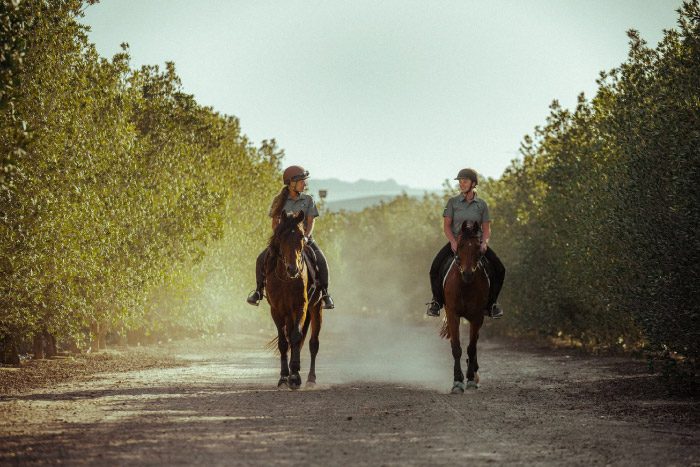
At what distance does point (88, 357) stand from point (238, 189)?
21.6m

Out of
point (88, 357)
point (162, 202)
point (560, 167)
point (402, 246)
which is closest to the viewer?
point (88, 357)

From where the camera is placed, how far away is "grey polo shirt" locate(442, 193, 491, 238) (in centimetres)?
1748

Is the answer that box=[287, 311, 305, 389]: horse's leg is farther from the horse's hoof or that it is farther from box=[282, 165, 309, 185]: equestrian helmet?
box=[282, 165, 309, 185]: equestrian helmet

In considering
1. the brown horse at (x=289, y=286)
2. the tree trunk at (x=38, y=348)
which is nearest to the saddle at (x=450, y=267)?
the brown horse at (x=289, y=286)

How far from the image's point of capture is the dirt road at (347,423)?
966cm

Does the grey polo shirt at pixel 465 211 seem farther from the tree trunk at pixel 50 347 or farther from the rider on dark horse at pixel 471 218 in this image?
the tree trunk at pixel 50 347

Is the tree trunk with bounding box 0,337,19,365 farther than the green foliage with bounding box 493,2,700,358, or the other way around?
the tree trunk with bounding box 0,337,19,365

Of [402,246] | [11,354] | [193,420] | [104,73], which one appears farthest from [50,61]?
[402,246]

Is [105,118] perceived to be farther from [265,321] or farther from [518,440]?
[265,321]

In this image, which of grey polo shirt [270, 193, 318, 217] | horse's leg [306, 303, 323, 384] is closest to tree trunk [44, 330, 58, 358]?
horse's leg [306, 303, 323, 384]

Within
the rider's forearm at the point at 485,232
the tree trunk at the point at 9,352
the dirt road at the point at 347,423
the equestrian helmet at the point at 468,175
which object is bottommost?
the dirt road at the point at 347,423

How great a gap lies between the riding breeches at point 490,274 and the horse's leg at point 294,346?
3.03 m

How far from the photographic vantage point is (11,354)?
23.9 metres

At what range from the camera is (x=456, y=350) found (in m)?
17.4
